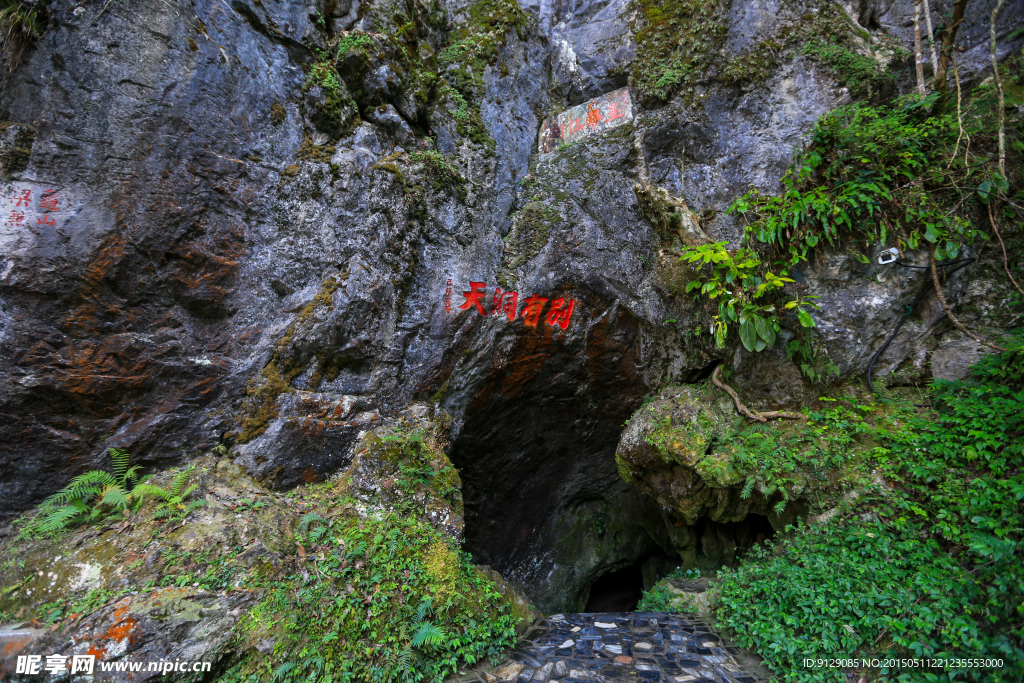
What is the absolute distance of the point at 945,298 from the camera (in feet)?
15.9

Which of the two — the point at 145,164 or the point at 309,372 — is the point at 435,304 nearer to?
the point at 309,372

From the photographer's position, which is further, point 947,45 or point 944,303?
point 947,45

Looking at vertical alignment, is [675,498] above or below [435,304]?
below

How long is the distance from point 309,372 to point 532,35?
7334mm

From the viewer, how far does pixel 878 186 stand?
4945mm

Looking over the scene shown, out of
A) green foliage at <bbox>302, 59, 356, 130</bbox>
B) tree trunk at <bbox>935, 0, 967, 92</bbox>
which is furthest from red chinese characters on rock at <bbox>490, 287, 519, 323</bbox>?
tree trunk at <bbox>935, 0, 967, 92</bbox>

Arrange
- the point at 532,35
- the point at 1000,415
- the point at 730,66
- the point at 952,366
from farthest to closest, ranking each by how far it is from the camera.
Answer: the point at 532,35 < the point at 730,66 < the point at 952,366 < the point at 1000,415

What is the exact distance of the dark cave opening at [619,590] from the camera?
922 cm

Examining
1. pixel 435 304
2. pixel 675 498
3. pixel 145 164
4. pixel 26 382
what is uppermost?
pixel 145 164

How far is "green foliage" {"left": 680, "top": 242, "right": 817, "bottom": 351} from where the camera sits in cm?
511

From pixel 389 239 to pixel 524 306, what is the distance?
203 cm

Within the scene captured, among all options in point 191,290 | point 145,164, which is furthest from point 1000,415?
point 145,164

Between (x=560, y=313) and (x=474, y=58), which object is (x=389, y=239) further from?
(x=474, y=58)

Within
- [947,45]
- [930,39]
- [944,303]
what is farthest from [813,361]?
[930,39]
